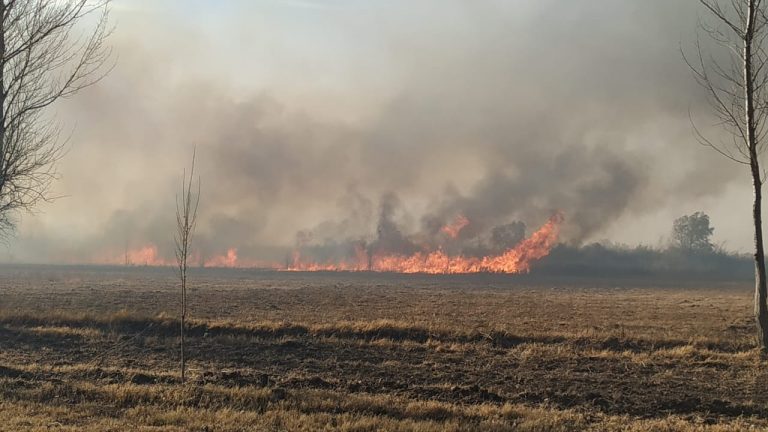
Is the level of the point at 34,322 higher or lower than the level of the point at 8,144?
lower

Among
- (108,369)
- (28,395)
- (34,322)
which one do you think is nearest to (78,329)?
(34,322)

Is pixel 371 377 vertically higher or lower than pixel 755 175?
lower

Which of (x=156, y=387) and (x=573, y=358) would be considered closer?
(x=156, y=387)

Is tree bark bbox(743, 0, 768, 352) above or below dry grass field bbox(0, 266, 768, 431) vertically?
above

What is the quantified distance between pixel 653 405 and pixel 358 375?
22.2 feet

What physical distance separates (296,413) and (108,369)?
686 cm

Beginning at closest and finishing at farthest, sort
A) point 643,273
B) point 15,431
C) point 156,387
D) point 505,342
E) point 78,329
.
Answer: point 15,431 → point 156,387 → point 505,342 → point 78,329 → point 643,273

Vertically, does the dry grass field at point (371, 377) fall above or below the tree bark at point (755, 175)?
below

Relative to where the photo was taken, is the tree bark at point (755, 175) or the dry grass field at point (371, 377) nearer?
the dry grass field at point (371, 377)

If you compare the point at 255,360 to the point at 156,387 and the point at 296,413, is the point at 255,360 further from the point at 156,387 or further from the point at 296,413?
the point at 296,413

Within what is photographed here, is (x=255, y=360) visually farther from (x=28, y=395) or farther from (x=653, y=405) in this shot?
(x=653, y=405)

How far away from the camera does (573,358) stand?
16.2 m

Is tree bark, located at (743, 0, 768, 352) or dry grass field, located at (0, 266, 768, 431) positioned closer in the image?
dry grass field, located at (0, 266, 768, 431)

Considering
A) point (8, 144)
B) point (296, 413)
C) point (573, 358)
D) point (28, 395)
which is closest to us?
point (296, 413)
